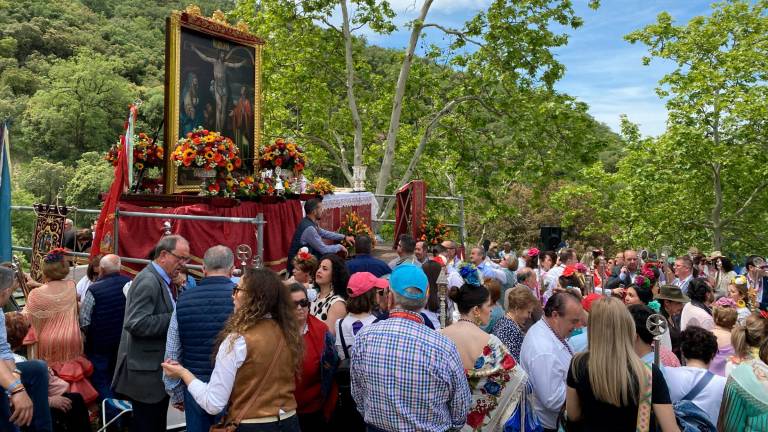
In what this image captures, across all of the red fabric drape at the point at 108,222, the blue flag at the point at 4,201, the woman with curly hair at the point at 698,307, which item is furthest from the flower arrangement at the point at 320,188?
the woman with curly hair at the point at 698,307

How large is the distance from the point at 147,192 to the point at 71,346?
→ 200 inches

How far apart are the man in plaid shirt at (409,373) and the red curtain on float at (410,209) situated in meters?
9.81

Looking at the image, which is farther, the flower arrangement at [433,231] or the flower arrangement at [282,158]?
the flower arrangement at [433,231]

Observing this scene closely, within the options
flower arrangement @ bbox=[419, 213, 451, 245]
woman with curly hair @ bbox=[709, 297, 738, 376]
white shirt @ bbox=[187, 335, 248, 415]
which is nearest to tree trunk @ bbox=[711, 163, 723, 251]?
flower arrangement @ bbox=[419, 213, 451, 245]

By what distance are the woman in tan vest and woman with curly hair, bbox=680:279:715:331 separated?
4.13 meters

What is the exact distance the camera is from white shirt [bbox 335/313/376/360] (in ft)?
15.4

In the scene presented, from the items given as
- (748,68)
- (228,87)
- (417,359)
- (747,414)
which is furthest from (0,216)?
(748,68)

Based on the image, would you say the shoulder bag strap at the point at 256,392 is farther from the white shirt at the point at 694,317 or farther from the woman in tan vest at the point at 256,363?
the white shirt at the point at 694,317

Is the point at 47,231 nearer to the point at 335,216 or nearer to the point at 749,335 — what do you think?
the point at 335,216

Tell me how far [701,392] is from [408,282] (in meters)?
2.02

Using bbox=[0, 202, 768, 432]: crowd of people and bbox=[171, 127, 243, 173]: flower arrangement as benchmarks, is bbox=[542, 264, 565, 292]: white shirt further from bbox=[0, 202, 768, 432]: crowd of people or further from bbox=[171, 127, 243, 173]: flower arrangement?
bbox=[171, 127, 243, 173]: flower arrangement

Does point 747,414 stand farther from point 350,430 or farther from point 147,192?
point 147,192

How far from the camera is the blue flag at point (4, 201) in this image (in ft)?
23.1

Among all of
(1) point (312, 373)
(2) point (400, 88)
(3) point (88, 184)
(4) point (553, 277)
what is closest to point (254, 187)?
(4) point (553, 277)
